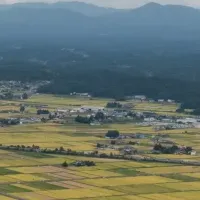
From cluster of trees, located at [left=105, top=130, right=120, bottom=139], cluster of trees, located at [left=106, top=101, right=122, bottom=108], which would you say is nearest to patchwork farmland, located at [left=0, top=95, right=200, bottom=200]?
cluster of trees, located at [left=105, top=130, right=120, bottom=139]

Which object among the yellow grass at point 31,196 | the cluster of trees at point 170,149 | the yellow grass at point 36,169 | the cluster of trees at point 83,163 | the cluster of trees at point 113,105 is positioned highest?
the cluster of trees at point 113,105

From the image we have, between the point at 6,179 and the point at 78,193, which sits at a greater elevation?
the point at 6,179

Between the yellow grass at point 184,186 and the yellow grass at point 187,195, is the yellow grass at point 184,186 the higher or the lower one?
the higher one

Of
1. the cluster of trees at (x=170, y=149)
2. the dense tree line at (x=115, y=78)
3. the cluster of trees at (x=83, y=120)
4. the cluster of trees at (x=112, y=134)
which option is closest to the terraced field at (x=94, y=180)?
the cluster of trees at (x=170, y=149)

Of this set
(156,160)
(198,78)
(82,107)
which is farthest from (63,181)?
(198,78)

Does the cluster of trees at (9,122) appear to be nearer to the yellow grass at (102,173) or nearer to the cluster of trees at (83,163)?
the cluster of trees at (83,163)

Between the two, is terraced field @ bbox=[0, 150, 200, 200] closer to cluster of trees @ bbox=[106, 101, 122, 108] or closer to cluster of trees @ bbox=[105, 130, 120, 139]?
cluster of trees @ bbox=[105, 130, 120, 139]

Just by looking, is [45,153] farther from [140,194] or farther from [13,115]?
[13,115]

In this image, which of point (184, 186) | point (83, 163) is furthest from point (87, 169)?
point (184, 186)

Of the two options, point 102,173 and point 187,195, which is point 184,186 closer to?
point 187,195

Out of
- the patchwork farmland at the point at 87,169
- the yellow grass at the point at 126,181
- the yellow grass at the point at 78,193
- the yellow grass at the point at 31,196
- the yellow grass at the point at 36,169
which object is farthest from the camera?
the yellow grass at the point at 36,169

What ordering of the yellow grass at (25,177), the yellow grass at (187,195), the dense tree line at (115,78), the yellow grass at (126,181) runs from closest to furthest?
the yellow grass at (187,195)
the yellow grass at (126,181)
the yellow grass at (25,177)
the dense tree line at (115,78)
